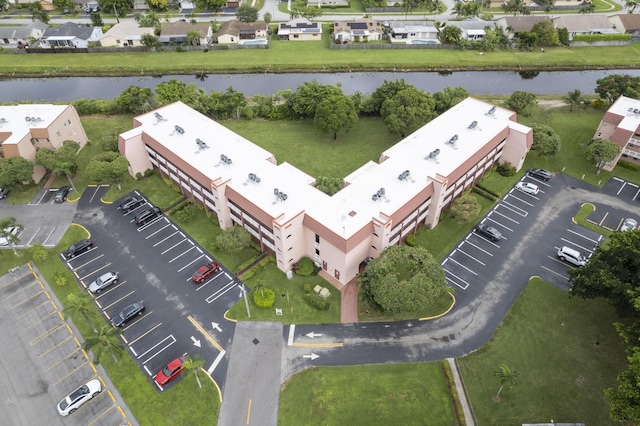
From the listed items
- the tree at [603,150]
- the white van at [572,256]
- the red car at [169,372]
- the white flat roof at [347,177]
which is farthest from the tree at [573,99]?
the red car at [169,372]

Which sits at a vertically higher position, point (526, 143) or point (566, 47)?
point (566, 47)

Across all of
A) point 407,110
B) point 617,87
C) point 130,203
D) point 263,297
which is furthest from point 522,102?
point 130,203

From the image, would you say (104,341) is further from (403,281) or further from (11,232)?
(403,281)

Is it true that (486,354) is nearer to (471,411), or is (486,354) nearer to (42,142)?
(471,411)

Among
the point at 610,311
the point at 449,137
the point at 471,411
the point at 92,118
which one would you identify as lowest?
the point at 471,411

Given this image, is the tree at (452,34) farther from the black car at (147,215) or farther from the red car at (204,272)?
the red car at (204,272)

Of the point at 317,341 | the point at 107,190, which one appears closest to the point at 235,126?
the point at 107,190
